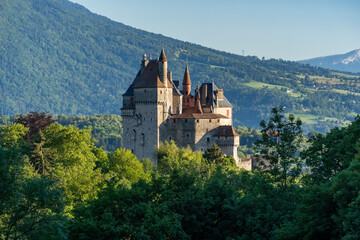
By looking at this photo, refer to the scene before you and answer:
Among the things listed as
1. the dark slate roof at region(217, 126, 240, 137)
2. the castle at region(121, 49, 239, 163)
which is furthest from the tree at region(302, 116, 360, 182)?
the castle at region(121, 49, 239, 163)

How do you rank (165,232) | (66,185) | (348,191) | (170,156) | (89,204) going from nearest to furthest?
(348,191), (165,232), (89,204), (66,185), (170,156)

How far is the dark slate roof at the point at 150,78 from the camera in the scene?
292 ft

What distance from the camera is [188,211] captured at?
1738 inches

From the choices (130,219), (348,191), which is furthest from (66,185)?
(348,191)

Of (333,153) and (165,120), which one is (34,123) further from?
(333,153)

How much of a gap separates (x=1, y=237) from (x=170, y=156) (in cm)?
5285

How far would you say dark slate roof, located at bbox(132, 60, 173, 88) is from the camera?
88.9 m

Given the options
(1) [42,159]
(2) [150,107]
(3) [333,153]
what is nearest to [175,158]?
(2) [150,107]

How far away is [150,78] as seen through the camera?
294 feet

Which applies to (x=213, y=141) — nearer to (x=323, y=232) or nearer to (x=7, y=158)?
(x=323, y=232)

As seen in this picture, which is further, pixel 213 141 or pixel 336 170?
pixel 213 141

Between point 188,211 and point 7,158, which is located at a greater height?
point 7,158

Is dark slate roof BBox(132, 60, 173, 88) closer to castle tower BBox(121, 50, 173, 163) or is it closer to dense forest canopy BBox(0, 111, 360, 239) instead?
castle tower BBox(121, 50, 173, 163)

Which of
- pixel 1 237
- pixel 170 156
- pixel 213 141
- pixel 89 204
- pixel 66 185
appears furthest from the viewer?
pixel 213 141
